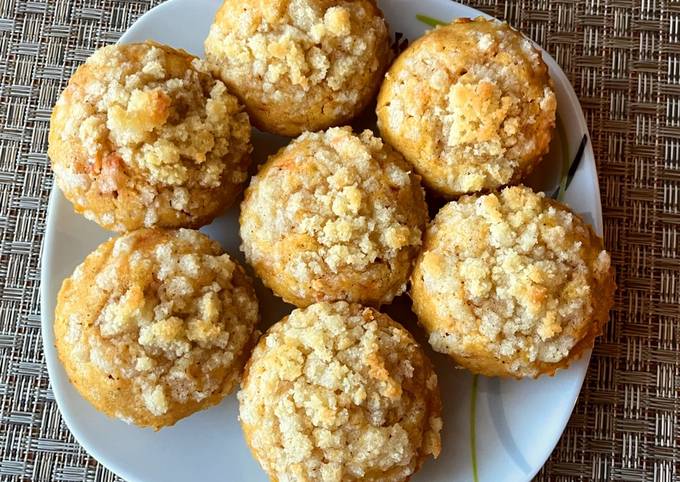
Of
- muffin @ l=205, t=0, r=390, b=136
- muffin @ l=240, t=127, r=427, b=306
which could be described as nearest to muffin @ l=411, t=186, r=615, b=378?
muffin @ l=240, t=127, r=427, b=306

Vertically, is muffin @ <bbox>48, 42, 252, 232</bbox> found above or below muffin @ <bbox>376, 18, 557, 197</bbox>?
below

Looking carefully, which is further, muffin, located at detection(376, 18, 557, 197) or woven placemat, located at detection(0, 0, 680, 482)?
woven placemat, located at detection(0, 0, 680, 482)

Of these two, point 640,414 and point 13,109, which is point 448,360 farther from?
point 13,109

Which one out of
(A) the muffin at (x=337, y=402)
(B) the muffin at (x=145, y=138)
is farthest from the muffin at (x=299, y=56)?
(A) the muffin at (x=337, y=402)

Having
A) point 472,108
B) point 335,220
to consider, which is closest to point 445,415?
point 335,220

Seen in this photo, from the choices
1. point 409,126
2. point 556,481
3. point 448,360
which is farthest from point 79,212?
point 556,481

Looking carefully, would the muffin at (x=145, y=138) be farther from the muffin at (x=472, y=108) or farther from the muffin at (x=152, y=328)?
the muffin at (x=472, y=108)

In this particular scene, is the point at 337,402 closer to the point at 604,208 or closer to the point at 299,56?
the point at 299,56

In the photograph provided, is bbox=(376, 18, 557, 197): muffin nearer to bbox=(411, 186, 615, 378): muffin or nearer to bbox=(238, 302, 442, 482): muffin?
bbox=(411, 186, 615, 378): muffin
